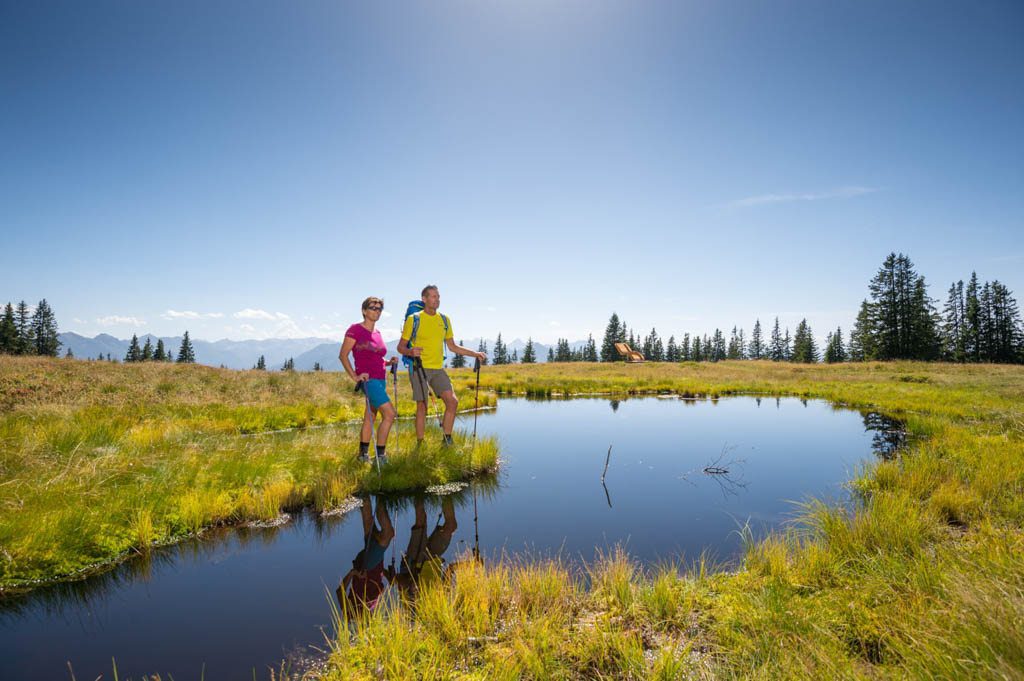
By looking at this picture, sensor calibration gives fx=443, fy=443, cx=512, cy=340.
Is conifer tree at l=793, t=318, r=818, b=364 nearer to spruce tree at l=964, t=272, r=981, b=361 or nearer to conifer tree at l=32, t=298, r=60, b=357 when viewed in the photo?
spruce tree at l=964, t=272, r=981, b=361

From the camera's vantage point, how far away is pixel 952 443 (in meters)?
9.95

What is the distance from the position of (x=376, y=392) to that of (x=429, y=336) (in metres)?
1.58

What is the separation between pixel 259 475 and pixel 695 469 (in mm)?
8509

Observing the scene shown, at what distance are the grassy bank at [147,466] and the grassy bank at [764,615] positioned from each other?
12.3 feet

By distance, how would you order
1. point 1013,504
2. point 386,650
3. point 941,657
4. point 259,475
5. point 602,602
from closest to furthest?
point 941,657 < point 386,650 < point 602,602 < point 1013,504 < point 259,475

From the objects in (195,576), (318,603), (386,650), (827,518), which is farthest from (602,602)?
A: (195,576)

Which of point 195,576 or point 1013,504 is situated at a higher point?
point 1013,504

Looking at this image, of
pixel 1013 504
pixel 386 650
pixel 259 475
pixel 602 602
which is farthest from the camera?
pixel 259 475

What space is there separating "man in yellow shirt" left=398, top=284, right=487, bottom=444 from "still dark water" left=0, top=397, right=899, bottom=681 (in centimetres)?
190

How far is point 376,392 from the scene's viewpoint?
26.5 feet

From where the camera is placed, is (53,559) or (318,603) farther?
(53,559)

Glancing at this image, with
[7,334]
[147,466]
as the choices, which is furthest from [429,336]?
[7,334]

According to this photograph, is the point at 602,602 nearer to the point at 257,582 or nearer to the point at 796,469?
the point at 257,582

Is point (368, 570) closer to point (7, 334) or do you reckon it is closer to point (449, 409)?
point (449, 409)
